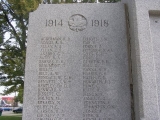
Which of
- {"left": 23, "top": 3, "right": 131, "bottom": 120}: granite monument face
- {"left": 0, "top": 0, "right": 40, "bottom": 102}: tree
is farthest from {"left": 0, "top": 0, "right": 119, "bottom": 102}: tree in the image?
{"left": 23, "top": 3, "right": 131, "bottom": 120}: granite monument face

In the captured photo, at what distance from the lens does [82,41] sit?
4637 mm

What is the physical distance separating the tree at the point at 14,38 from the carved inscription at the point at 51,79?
8221 millimetres

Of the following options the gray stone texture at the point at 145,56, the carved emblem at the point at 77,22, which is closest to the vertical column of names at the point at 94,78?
the carved emblem at the point at 77,22

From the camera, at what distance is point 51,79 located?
4.40 m

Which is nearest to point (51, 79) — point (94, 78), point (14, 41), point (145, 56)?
point (94, 78)

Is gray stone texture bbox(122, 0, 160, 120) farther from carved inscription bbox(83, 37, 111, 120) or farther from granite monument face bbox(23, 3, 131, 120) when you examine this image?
carved inscription bbox(83, 37, 111, 120)

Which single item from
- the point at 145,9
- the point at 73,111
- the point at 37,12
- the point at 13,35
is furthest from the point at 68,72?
the point at 13,35

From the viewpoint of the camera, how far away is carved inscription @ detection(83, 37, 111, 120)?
4234 mm

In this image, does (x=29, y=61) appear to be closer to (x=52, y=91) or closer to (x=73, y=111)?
(x=52, y=91)

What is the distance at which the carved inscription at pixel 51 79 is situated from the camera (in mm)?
4223

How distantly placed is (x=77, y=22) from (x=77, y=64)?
0.91m

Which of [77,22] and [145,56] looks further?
[77,22]

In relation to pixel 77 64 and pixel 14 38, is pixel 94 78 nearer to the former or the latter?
pixel 77 64

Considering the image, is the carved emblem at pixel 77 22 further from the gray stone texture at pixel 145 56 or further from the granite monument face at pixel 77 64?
the gray stone texture at pixel 145 56
